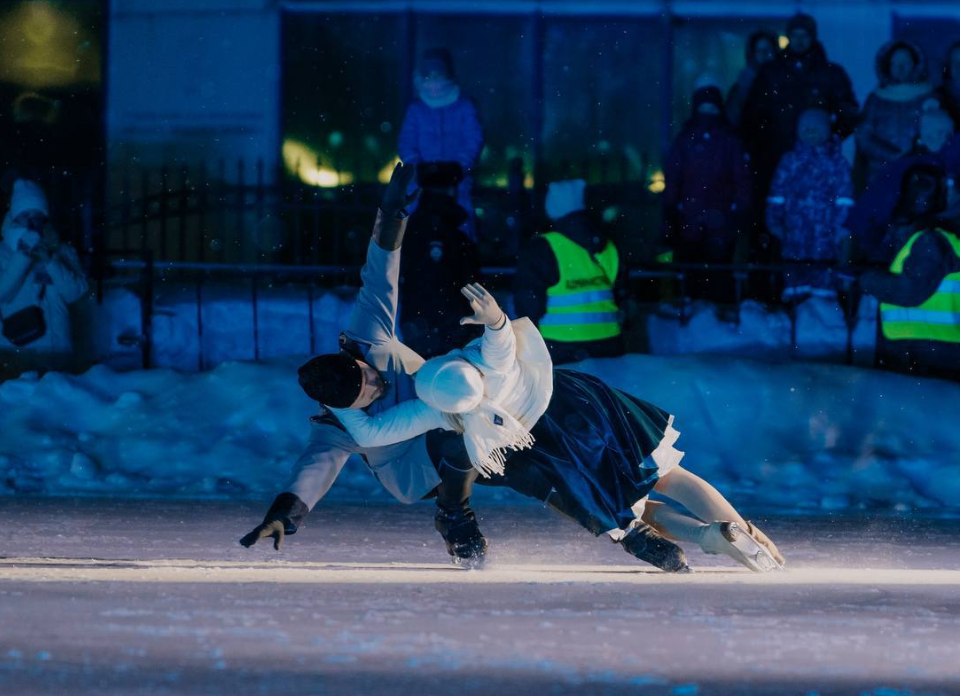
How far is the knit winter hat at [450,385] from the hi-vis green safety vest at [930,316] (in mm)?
4770

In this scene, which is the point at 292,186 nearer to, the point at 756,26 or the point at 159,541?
the point at 756,26

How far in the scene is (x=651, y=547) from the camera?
5.96 meters

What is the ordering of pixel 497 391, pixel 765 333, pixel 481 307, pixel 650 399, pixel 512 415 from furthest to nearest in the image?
pixel 765 333, pixel 650 399, pixel 512 415, pixel 497 391, pixel 481 307

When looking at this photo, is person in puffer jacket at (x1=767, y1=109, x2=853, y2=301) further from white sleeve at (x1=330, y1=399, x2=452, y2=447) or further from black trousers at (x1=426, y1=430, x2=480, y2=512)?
white sleeve at (x1=330, y1=399, x2=452, y2=447)

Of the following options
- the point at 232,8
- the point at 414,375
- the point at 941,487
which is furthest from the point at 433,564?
the point at 232,8

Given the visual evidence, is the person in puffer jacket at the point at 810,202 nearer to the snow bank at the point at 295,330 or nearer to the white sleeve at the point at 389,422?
the snow bank at the point at 295,330

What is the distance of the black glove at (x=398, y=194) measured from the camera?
579 centimetres

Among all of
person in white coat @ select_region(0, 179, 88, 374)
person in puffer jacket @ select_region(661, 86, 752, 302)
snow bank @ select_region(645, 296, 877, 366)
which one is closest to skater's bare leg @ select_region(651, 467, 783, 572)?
snow bank @ select_region(645, 296, 877, 366)

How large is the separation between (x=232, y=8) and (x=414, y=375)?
903cm

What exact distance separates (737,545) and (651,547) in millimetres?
384

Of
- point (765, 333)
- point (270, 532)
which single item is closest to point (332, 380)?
point (270, 532)

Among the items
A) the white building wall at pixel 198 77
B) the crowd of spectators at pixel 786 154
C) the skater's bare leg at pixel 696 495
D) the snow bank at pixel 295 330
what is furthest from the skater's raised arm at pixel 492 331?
the white building wall at pixel 198 77

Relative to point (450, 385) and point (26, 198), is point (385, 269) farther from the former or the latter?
point (26, 198)

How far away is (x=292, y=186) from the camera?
45.0 ft
